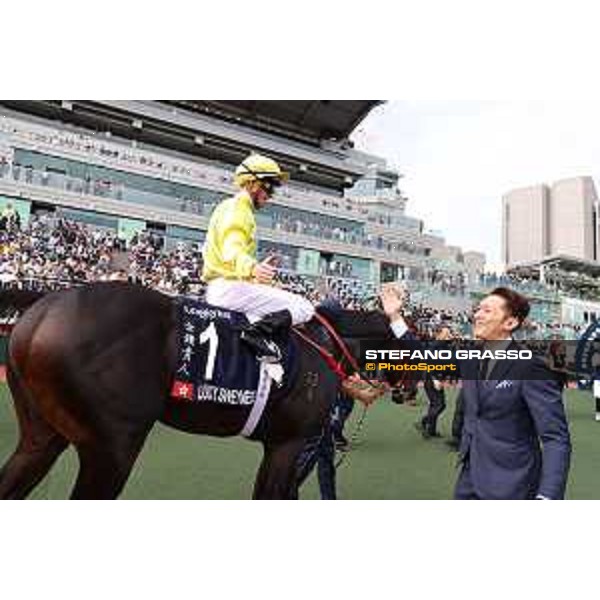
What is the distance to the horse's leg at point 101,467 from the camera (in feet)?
7.78

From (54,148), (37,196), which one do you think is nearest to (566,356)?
(37,196)

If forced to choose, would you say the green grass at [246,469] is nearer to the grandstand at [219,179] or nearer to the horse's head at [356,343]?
the horse's head at [356,343]

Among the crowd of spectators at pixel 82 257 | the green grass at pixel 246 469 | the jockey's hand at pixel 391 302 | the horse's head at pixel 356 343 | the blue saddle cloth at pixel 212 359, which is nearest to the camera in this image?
the blue saddle cloth at pixel 212 359

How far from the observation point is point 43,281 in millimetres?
4172

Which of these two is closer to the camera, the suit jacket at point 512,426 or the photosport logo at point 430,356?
the suit jacket at point 512,426

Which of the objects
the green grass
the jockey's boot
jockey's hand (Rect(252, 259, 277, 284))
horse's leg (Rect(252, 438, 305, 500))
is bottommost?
the green grass

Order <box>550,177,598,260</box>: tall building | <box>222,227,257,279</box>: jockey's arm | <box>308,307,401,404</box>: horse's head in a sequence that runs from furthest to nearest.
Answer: <box>550,177,598,260</box>: tall building
<box>308,307,401,404</box>: horse's head
<box>222,227,257,279</box>: jockey's arm

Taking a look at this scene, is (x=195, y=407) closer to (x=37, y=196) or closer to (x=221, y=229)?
(x=221, y=229)

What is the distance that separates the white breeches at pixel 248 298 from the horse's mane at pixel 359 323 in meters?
0.38

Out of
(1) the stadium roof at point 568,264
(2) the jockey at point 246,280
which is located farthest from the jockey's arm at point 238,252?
(1) the stadium roof at point 568,264

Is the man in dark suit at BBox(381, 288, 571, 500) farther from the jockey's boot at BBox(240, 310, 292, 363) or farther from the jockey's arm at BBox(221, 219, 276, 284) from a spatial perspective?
the jockey's arm at BBox(221, 219, 276, 284)

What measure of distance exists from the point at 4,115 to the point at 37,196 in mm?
589

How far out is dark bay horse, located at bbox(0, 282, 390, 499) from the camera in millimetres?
2332

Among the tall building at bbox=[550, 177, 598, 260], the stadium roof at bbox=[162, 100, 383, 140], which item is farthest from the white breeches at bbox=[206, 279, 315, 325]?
the tall building at bbox=[550, 177, 598, 260]
